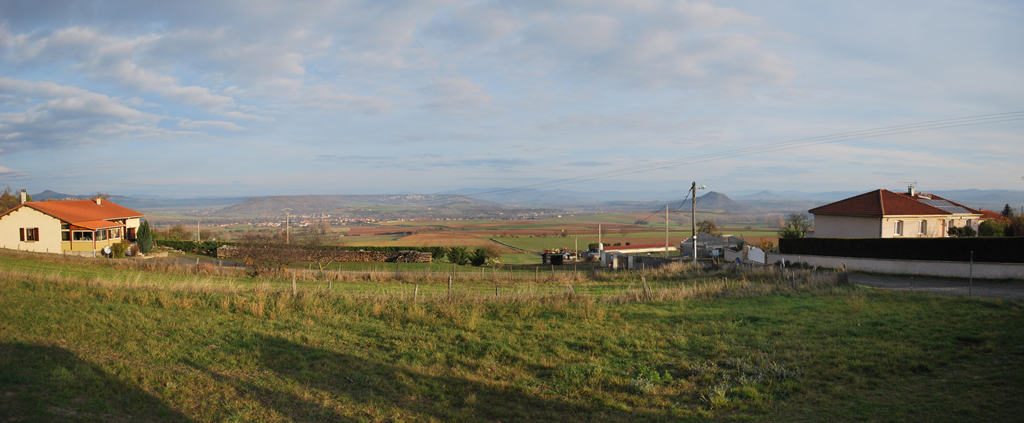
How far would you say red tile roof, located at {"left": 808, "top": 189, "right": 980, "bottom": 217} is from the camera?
34.1 meters

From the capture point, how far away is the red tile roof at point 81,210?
3969 cm

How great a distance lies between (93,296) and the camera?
12.0 meters

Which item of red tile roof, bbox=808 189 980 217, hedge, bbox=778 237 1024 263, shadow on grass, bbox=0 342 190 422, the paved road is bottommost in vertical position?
the paved road

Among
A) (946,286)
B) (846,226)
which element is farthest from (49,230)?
(846,226)

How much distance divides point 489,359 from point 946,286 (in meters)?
19.8

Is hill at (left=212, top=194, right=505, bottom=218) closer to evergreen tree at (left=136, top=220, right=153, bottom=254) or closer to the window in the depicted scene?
evergreen tree at (left=136, top=220, right=153, bottom=254)

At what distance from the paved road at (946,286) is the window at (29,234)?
177ft

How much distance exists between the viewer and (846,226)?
36.4m

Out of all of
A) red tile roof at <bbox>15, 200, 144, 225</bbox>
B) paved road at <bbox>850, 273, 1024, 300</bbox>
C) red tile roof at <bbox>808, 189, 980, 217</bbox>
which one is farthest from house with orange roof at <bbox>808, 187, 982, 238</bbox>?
red tile roof at <bbox>15, 200, 144, 225</bbox>

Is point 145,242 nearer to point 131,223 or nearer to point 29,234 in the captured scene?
point 29,234

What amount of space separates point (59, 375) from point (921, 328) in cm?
1407

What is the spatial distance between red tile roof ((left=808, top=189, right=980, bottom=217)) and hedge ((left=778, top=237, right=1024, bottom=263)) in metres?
7.21

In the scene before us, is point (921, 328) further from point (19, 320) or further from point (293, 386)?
point (19, 320)

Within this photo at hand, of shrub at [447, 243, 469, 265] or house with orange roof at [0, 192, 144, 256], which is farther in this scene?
shrub at [447, 243, 469, 265]
